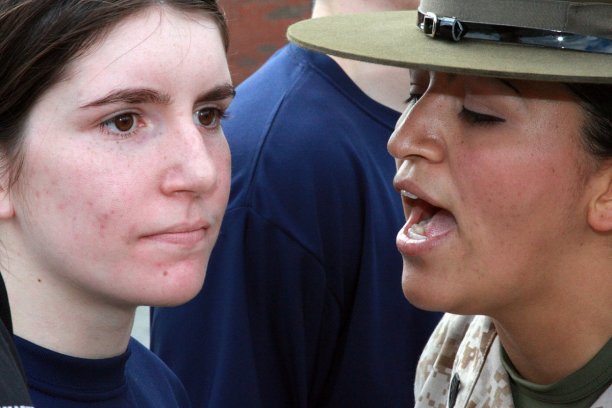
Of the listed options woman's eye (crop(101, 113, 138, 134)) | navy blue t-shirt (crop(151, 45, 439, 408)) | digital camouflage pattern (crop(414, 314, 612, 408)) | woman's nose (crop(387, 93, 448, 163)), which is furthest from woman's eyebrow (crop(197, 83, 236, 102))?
digital camouflage pattern (crop(414, 314, 612, 408))

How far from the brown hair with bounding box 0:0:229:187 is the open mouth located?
0.78 m

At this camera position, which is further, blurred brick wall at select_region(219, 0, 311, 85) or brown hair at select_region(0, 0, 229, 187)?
blurred brick wall at select_region(219, 0, 311, 85)

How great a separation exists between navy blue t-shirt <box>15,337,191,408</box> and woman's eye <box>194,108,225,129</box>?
0.52m

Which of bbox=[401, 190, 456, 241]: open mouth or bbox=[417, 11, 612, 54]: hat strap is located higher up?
bbox=[417, 11, 612, 54]: hat strap

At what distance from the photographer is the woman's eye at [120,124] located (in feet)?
6.88

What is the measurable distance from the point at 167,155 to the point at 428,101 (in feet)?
2.09

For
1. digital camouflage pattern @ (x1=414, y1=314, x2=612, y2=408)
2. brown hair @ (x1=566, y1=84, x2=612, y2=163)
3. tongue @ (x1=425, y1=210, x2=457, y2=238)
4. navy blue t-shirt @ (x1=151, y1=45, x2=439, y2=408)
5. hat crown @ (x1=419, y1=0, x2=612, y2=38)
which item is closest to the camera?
hat crown @ (x1=419, y1=0, x2=612, y2=38)

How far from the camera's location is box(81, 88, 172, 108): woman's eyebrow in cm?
207

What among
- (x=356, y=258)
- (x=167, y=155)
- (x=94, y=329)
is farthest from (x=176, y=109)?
(x=356, y=258)

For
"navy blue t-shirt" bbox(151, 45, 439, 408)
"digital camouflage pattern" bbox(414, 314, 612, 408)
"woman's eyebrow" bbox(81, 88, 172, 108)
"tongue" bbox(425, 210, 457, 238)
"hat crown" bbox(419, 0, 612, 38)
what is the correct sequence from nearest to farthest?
"woman's eyebrow" bbox(81, 88, 172, 108), "hat crown" bbox(419, 0, 612, 38), "tongue" bbox(425, 210, 457, 238), "digital camouflage pattern" bbox(414, 314, 612, 408), "navy blue t-shirt" bbox(151, 45, 439, 408)

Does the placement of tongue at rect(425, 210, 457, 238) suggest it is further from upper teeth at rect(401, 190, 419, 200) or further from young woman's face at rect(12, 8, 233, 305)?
young woman's face at rect(12, 8, 233, 305)

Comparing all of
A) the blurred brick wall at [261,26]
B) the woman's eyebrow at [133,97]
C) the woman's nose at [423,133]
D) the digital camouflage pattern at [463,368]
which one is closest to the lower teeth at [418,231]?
the woman's nose at [423,133]

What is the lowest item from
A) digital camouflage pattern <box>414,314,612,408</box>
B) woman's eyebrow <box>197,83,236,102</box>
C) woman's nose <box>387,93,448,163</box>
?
digital camouflage pattern <box>414,314,612,408</box>

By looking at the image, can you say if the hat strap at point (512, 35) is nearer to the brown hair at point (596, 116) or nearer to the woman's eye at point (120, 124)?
the brown hair at point (596, 116)
